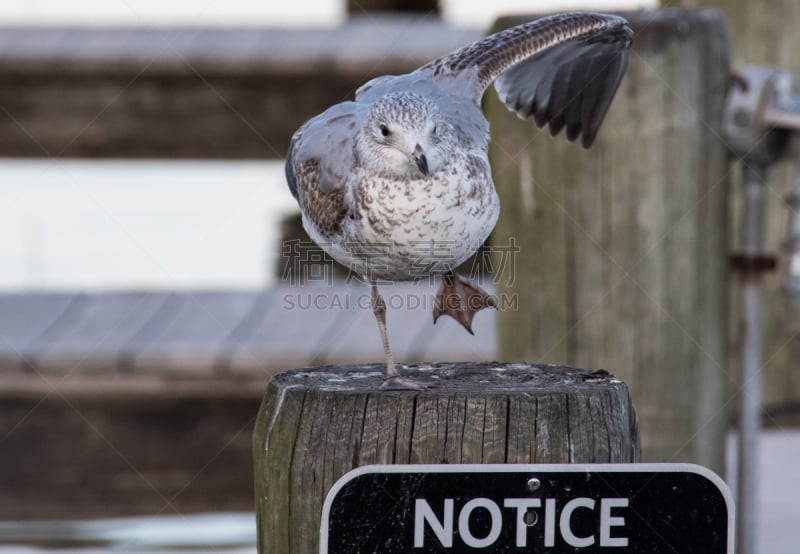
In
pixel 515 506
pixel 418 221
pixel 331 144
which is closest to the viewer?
pixel 515 506

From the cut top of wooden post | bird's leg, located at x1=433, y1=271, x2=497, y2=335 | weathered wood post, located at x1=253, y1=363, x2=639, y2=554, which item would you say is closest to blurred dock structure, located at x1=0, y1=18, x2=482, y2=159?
bird's leg, located at x1=433, y1=271, x2=497, y2=335

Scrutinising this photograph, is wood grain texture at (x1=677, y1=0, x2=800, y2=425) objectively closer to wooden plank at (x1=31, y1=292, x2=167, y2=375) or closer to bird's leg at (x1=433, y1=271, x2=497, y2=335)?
bird's leg at (x1=433, y1=271, x2=497, y2=335)

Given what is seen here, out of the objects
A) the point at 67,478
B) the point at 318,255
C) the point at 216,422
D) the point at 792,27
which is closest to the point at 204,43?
the point at 318,255

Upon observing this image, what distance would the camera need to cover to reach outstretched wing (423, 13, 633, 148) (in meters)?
2.50

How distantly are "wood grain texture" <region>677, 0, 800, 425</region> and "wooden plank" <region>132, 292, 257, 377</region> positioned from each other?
1770 millimetres

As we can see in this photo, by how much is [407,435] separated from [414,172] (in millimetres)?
609

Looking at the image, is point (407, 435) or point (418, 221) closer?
point (407, 435)

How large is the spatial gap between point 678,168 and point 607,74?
329mm

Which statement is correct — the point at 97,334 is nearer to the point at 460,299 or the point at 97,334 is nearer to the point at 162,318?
the point at 162,318

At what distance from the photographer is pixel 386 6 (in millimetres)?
4324

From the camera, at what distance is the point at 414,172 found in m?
2.16

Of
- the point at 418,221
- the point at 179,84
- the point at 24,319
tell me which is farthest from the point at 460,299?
the point at 24,319

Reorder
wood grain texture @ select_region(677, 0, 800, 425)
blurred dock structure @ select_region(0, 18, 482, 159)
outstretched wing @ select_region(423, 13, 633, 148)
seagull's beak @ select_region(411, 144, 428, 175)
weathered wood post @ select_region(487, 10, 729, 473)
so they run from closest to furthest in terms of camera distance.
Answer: seagull's beak @ select_region(411, 144, 428, 175) < outstretched wing @ select_region(423, 13, 633, 148) < weathered wood post @ select_region(487, 10, 729, 473) < blurred dock structure @ select_region(0, 18, 482, 159) < wood grain texture @ select_region(677, 0, 800, 425)

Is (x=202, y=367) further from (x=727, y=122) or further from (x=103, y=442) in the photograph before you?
(x=727, y=122)
